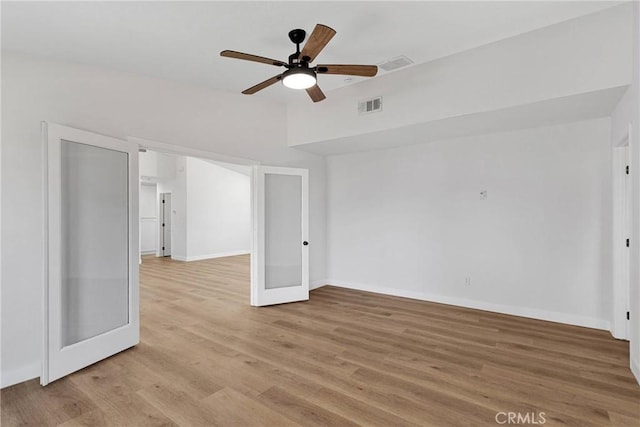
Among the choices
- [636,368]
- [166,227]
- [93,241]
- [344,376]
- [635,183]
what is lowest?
[344,376]

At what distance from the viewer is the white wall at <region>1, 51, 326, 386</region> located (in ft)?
8.71

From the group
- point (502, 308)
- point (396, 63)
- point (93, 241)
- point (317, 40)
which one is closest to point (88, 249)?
point (93, 241)

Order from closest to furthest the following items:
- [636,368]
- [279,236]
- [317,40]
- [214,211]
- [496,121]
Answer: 1. [317,40]
2. [636,368]
3. [496,121]
4. [279,236]
5. [214,211]

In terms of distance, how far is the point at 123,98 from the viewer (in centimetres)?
338

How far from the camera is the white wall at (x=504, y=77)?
Answer: 9.17ft

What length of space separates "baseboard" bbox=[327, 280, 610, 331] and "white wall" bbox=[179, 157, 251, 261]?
19.7ft

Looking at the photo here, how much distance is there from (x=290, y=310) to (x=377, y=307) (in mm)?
1290

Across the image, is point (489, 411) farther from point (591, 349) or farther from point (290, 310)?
point (290, 310)

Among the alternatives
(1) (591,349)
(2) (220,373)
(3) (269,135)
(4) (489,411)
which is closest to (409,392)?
(4) (489,411)

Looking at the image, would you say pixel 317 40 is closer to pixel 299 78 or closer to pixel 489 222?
pixel 299 78

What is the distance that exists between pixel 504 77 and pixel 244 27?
8.73 feet

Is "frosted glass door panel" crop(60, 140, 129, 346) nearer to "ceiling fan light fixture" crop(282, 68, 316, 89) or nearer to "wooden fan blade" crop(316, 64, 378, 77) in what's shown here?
"ceiling fan light fixture" crop(282, 68, 316, 89)

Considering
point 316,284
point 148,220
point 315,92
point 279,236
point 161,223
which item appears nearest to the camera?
point 315,92

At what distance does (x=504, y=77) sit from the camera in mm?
3271
